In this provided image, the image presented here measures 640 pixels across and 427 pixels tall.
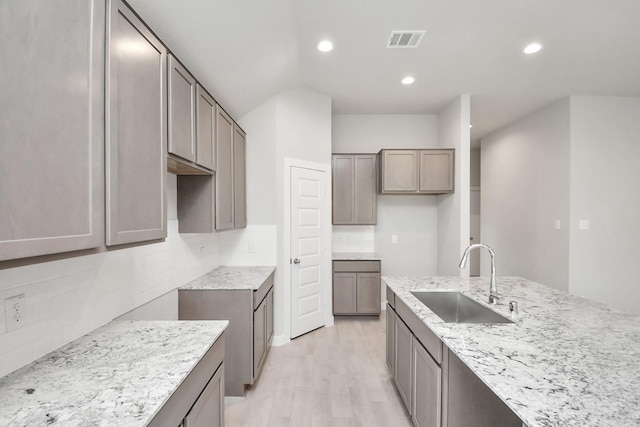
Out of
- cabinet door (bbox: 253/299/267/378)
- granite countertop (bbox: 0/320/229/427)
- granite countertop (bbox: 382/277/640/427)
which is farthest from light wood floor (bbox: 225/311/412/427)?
granite countertop (bbox: 0/320/229/427)

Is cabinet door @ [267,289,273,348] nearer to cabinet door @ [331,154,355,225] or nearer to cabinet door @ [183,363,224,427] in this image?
cabinet door @ [183,363,224,427]

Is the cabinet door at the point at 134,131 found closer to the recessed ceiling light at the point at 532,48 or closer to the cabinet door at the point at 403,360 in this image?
the cabinet door at the point at 403,360

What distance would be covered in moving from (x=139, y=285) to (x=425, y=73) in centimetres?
349

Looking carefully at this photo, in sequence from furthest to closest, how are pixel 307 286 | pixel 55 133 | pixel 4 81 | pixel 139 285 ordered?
pixel 307 286
pixel 139 285
pixel 55 133
pixel 4 81

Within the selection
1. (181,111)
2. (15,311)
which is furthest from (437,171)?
(15,311)

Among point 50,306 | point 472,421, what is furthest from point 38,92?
point 472,421

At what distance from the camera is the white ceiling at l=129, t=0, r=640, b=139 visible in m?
2.09

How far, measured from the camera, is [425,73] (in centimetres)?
329

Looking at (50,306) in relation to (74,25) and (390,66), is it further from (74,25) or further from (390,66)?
(390,66)

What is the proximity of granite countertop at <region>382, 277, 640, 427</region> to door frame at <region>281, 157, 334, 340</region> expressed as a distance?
5.79 feet

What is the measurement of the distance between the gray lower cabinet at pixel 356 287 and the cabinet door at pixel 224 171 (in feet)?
6.28

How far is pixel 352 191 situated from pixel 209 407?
335 cm

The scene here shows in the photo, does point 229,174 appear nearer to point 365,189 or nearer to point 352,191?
point 352,191

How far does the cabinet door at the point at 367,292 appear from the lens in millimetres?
4070
